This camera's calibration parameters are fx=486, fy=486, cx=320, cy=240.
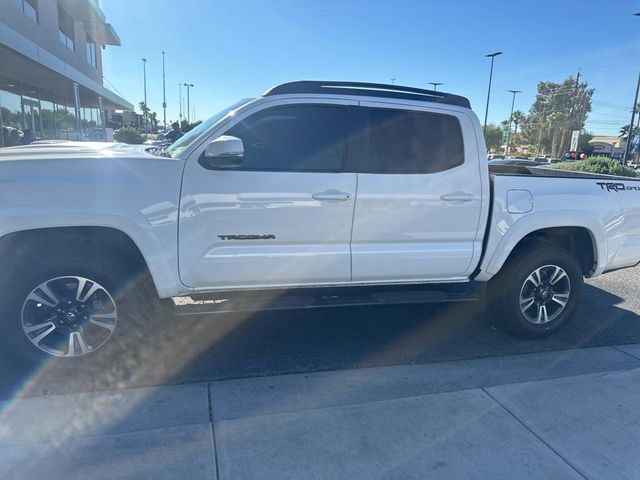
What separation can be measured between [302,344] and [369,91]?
2212 millimetres

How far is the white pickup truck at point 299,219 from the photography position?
3.28 m

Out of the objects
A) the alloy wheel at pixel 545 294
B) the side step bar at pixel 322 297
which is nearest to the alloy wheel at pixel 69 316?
the side step bar at pixel 322 297

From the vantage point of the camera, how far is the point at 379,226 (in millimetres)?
3834

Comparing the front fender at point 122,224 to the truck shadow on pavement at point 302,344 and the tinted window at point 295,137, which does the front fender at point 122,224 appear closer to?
the truck shadow on pavement at point 302,344

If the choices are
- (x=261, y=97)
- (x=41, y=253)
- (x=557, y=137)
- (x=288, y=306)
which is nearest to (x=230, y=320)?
(x=288, y=306)

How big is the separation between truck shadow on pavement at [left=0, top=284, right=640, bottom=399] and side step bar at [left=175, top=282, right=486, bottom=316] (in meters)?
0.45

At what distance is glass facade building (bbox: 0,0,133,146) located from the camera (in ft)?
51.5

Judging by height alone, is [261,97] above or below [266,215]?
above

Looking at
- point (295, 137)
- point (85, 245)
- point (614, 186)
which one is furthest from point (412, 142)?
point (85, 245)

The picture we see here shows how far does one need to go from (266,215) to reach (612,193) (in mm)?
3250

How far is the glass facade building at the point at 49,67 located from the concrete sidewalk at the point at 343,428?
12.7 meters

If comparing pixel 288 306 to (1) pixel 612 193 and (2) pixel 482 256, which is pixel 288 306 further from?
(1) pixel 612 193

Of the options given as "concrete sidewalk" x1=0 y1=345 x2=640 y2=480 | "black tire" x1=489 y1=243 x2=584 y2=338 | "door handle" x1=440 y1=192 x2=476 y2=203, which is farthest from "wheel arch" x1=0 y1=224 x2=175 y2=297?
"black tire" x1=489 y1=243 x2=584 y2=338

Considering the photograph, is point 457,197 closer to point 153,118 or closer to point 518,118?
point 518,118
